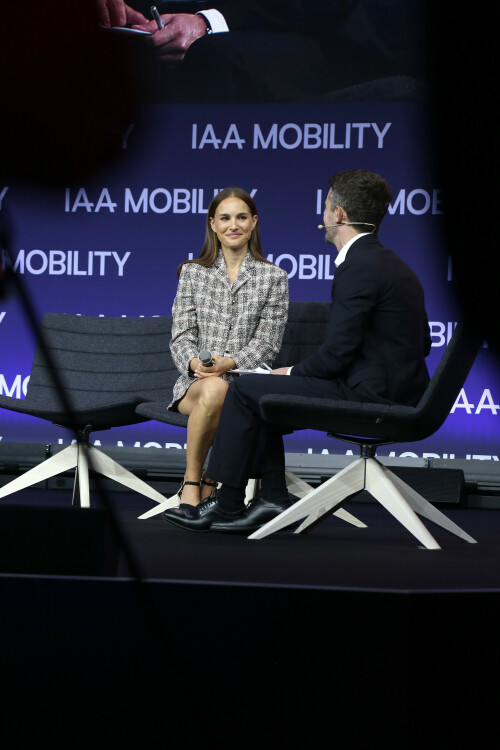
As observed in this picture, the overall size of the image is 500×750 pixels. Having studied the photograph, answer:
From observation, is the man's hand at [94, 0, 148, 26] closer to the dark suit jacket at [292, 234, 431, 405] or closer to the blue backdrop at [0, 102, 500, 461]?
the blue backdrop at [0, 102, 500, 461]

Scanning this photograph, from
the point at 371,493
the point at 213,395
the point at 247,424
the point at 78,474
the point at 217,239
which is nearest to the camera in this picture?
the point at 371,493

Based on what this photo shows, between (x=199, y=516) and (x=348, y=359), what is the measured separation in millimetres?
675

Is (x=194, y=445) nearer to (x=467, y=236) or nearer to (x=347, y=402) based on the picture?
(x=347, y=402)

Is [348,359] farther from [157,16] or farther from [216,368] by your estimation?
[157,16]

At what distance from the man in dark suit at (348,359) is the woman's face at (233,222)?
0.64 m

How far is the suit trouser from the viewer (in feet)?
9.55

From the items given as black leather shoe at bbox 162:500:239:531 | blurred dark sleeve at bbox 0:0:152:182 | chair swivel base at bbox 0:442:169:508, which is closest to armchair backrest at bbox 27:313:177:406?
chair swivel base at bbox 0:442:169:508

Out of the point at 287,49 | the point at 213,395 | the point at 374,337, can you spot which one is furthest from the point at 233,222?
the point at 287,49

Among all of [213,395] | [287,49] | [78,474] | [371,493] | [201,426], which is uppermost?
[287,49]

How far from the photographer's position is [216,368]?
11.2 ft

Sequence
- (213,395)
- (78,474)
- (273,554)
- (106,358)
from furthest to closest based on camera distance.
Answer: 1. (106,358)
2. (78,474)
3. (213,395)
4. (273,554)

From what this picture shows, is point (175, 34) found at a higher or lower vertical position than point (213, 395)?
higher

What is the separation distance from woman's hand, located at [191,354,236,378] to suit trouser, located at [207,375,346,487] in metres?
0.42

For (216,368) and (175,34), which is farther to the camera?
(175,34)
